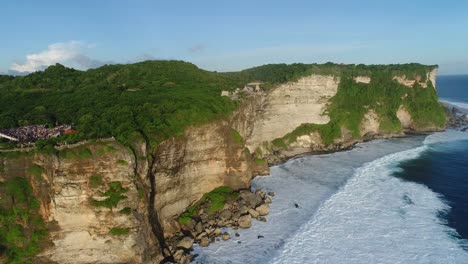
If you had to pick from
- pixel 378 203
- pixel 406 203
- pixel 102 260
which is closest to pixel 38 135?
pixel 102 260

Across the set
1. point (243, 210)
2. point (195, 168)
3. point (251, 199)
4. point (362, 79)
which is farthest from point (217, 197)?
point (362, 79)

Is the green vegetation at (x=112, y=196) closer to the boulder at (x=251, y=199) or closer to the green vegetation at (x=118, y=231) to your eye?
the green vegetation at (x=118, y=231)

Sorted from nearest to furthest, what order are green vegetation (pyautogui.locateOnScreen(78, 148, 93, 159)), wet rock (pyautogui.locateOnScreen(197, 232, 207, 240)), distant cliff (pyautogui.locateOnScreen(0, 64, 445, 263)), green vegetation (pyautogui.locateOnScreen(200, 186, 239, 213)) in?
distant cliff (pyautogui.locateOnScreen(0, 64, 445, 263)) < green vegetation (pyautogui.locateOnScreen(78, 148, 93, 159)) < wet rock (pyautogui.locateOnScreen(197, 232, 207, 240)) < green vegetation (pyautogui.locateOnScreen(200, 186, 239, 213))

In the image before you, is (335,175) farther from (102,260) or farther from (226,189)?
(102,260)

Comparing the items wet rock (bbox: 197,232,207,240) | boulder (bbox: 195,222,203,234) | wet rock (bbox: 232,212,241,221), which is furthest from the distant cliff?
wet rock (bbox: 232,212,241,221)

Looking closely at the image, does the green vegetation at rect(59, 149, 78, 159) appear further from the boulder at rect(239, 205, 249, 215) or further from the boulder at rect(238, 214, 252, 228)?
the boulder at rect(239, 205, 249, 215)

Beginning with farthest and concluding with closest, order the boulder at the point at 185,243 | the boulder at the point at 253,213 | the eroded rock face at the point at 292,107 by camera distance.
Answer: the eroded rock face at the point at 292,107 → the boulder at the point at 253,213 → the boulder at the point at 185,243

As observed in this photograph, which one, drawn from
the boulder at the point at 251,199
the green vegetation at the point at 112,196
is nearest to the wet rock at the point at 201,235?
the boulder at the point at 251,199
